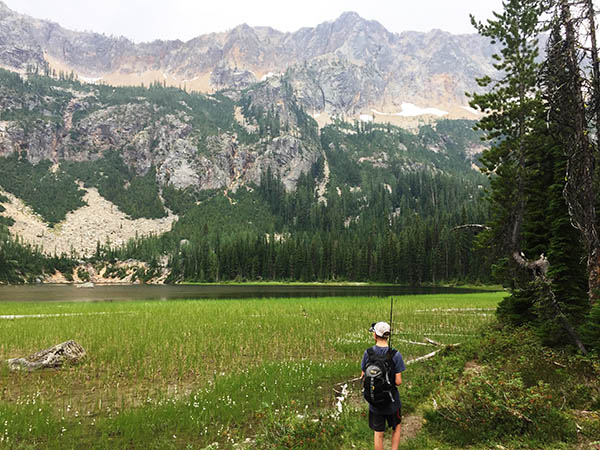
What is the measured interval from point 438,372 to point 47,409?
43.3ft

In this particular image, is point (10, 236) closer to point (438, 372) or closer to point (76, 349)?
point (76, 349)

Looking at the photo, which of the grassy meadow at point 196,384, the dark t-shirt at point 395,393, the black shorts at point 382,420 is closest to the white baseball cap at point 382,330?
the dark t-shirt at point 395,393

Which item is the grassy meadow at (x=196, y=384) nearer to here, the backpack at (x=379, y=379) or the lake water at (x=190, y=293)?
the backpack at (x=379, y=379)

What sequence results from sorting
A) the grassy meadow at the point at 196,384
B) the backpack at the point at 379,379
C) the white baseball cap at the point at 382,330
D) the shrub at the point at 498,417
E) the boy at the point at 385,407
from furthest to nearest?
the grassy meadow at the point at 196,384, the shrub at the point at 498,417, the white baseball cap at the point at 382,330, the boy at the point at 385,407, the backpack at the point at 379,379

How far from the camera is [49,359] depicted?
16.8 m

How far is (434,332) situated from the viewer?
2581cm

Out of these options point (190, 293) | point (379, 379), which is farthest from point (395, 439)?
point (190, 293)

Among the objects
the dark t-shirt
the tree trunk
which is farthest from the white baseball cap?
the tree trunk

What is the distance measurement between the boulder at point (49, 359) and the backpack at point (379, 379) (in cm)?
1604

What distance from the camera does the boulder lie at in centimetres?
1648

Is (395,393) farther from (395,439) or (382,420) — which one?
(395,439)

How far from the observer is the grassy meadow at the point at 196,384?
30.9 feet

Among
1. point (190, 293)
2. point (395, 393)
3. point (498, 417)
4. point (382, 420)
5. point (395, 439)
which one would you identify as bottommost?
point (190, 293)

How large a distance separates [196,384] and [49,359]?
7.85 metres
